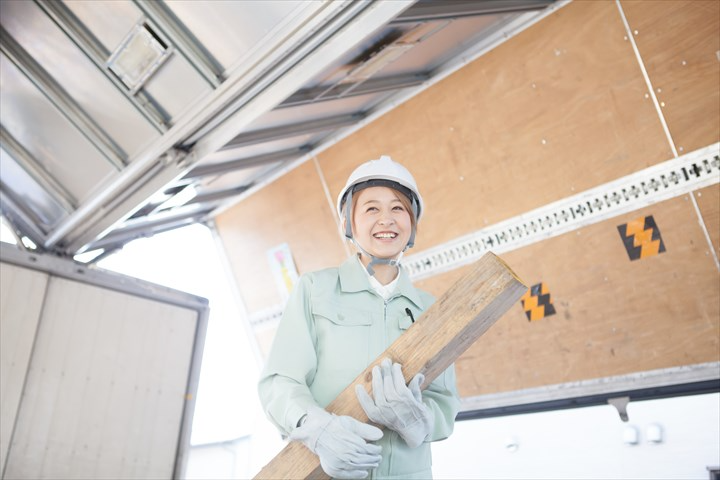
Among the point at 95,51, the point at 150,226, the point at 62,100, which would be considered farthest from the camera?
the point at 150,226

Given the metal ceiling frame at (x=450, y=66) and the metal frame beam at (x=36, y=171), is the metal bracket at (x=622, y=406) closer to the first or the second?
the metal ceiling frame at (x=450, y=66)

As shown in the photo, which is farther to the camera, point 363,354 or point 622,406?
point 622,406

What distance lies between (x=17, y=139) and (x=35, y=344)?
1306mm

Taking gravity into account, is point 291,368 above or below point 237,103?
below

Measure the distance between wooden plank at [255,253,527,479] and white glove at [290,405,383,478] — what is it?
6cm

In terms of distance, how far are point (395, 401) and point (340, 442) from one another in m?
0.16

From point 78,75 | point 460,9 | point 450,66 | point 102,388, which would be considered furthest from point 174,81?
point 102,388

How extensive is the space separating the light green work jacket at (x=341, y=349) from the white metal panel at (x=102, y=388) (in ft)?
8.35

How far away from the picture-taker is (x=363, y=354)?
5.77ft

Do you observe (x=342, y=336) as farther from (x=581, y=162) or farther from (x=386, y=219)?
(x=581, y=162)

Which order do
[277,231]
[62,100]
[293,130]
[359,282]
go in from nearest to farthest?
1. [359,282]
2. [62,100]
3. [293,130]
4. [277,231]

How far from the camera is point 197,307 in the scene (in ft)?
15.6

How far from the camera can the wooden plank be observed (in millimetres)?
1539

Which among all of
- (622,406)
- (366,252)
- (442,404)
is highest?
(366,252)
